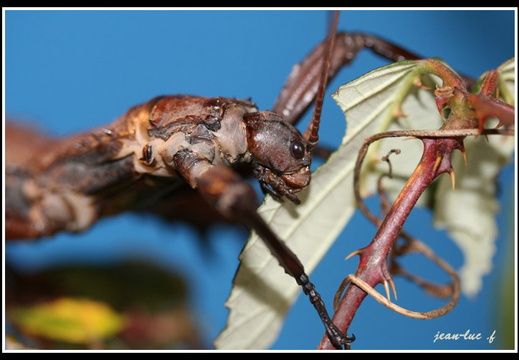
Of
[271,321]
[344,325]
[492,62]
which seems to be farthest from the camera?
[492,62]

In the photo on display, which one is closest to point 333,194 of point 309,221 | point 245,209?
point 309,221

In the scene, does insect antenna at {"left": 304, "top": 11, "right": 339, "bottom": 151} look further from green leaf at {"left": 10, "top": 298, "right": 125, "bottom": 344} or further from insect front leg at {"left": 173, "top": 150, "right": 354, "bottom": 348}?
green leaf at {"left": 10, "top": 298, "right": 125, "bottom": 344}

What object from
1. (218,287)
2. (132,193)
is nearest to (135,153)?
(132,193)

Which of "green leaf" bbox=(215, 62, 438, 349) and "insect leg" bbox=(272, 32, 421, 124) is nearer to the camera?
"green leaf" bbox=(215, 62, 438, 349)

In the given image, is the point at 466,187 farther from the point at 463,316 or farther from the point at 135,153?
the point at 135,153

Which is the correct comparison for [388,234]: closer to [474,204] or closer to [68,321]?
[474,204]

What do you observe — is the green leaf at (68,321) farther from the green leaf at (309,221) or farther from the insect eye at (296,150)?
the insect eye at (296,150)

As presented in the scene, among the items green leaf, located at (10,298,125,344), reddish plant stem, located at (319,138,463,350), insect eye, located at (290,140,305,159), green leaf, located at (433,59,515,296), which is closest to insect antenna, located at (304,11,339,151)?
insect eye, located at (290,140,305,159)
